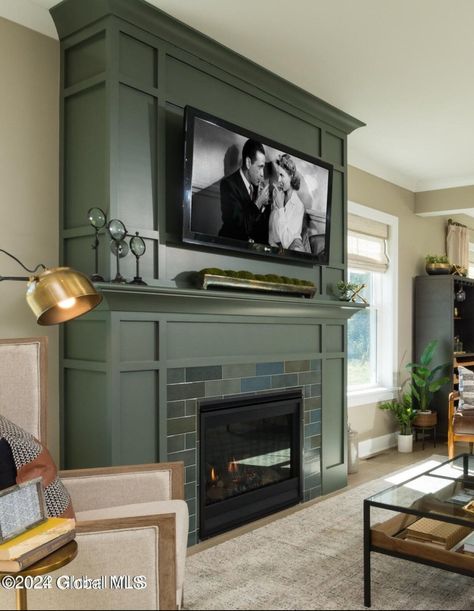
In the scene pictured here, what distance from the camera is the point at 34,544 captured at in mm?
1534

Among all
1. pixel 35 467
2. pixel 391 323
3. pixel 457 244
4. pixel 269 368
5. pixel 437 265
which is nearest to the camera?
pixel 35 467

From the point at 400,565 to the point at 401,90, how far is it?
2.89 meters

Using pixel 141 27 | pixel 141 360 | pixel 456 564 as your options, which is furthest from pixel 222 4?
pixel 456 564

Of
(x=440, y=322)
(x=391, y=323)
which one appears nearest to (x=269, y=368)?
(x=391, y=323)

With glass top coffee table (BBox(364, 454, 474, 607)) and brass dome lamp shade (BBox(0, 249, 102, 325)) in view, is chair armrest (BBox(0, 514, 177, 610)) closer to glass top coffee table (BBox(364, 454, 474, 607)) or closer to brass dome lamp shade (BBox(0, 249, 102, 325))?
brass dome lamp shade (BBox(0, 249, 102, 325))

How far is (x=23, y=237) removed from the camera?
9.40ft

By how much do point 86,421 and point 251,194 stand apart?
62.1 inches

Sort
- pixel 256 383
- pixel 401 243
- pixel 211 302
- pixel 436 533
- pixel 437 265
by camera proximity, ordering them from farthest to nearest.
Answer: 1. pixel 437 265
2. pixel 401 243
3. pixel 256 383
4. pixel 211 302
5. pixel 436 533

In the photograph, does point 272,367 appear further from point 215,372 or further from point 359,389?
point 359,389

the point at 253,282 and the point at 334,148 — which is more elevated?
the point at 334,148

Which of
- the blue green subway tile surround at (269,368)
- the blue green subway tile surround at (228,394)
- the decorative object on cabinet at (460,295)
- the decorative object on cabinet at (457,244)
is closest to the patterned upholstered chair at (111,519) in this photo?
the blue green subway tile surround at (228,394)

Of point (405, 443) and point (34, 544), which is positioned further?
point (405, 443)

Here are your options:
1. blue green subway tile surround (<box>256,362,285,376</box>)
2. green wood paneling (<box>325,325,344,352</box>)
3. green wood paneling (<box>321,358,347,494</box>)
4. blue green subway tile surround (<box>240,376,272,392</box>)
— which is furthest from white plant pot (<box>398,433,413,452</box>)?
blue green subway tile surround (<box>240,376,272,392</box>)

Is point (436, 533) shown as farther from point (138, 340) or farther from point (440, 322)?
point (440, 322)
